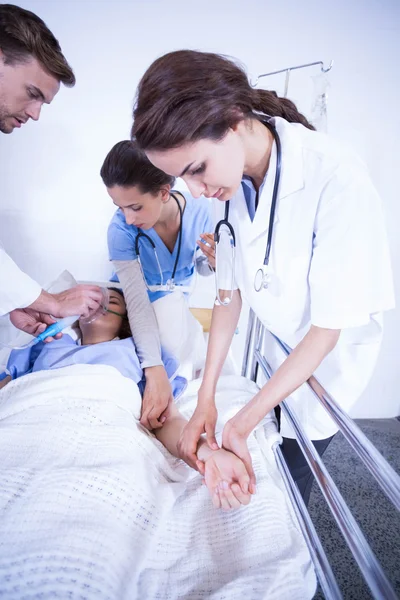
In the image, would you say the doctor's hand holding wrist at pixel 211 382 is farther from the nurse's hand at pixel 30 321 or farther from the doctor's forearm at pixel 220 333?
the nurse's hand at pixel 30 321

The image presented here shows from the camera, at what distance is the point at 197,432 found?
0.99 meters

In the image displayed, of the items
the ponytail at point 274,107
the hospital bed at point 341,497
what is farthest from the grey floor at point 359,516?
the ponytail at point 274,107

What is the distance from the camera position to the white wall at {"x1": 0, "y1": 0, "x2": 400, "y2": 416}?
68.8 inches

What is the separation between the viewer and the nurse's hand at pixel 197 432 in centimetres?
98

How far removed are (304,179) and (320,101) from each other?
1170 millimetres

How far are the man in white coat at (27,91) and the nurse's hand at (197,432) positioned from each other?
66 cm

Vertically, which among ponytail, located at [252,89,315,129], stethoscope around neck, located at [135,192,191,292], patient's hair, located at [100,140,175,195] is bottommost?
stethoscope around neck, located at [135,192,191,292]

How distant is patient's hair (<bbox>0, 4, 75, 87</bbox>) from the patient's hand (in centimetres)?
140

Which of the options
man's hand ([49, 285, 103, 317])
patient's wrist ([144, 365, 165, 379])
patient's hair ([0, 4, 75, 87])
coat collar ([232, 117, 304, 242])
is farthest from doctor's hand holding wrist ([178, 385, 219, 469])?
patient's hair ([0, 4, 75, 87])

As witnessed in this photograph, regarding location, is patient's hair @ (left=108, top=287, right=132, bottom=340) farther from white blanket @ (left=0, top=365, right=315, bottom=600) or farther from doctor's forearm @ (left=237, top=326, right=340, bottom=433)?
doctor's forearm @ (left=237, top=326, right=340, bottom=433)

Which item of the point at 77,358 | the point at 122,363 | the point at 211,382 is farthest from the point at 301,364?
the point at 77,358

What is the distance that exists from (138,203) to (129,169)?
0.44ft

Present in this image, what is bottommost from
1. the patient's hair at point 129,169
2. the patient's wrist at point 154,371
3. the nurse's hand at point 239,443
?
the patient's wrist at point 154,371

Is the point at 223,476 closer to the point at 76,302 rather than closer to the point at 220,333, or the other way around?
the point at 220,333
